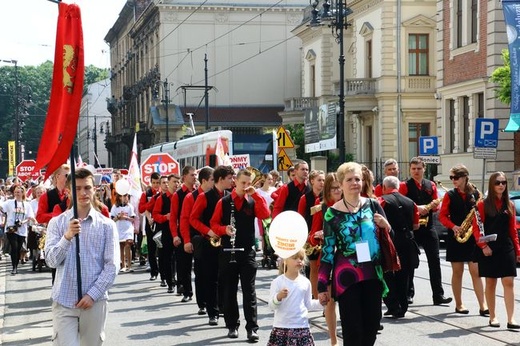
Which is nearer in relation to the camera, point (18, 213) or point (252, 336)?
point (252, 336)

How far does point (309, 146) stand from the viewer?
31.5 m

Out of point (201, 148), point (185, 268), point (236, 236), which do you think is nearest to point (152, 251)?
point (185, 268)

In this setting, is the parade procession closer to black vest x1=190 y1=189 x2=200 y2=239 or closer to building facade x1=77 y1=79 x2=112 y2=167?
black vest x1=190 y1=189 x2=200 y2=239

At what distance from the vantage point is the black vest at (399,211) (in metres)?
13.0

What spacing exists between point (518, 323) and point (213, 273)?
373 centimetres

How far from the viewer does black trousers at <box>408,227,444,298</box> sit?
45.9 ft

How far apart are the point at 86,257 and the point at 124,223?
13.7 m

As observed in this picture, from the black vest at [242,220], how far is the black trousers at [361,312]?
3.76 metres

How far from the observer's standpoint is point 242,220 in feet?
39.7

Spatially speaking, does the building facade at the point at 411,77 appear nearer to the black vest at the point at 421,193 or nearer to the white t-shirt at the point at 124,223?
the white t-shirt at the point at 124,223

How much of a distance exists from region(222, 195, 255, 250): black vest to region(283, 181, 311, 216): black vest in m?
2.25

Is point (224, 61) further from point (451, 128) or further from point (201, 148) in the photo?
point (201, 148)

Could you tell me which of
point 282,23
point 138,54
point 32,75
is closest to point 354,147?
point 282,23

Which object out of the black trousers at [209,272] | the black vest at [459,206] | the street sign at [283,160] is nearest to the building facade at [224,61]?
the street sign at [283,160]
